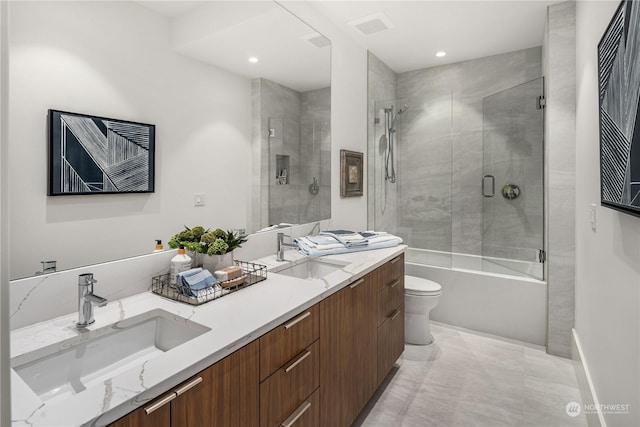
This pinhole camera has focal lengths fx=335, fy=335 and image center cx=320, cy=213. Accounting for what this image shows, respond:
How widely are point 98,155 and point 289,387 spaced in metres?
1.07

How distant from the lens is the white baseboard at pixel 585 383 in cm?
154

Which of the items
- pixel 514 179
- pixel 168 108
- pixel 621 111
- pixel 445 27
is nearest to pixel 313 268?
pixel 168 108

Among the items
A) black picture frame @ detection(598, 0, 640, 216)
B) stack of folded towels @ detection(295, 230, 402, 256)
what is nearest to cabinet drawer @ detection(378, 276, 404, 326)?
stack of folded towels @ detection(295, 230, 402, 256)

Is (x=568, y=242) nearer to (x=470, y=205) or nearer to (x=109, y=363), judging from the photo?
(x=470, y=205)

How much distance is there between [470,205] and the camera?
3.47 meters

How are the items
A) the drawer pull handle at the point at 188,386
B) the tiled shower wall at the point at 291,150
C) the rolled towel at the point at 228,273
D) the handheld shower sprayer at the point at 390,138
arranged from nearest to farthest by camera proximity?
the drawer pull handle at the point at 188,386
the rolled towel at the point at 228,273
the tiled shower wall at the point at 291,150
the handheld shower sprayer at the point at 390,138

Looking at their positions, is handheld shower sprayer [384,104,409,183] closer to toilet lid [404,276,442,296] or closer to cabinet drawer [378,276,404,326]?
toilet lid [404,276,442,296]

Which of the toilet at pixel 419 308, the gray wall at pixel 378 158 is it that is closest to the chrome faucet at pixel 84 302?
the toilet at pixel 419 308

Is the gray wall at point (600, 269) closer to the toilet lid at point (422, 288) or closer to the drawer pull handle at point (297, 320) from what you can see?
the toilet lid at point (422, 288)

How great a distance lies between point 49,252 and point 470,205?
11.2 feet

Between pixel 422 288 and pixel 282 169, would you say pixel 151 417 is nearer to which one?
pixel 282 169

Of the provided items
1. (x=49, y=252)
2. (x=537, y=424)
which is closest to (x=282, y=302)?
(x=49, y=252)

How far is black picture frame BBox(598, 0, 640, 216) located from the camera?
2.94 feet

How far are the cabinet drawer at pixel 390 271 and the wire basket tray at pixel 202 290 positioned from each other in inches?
29.5
